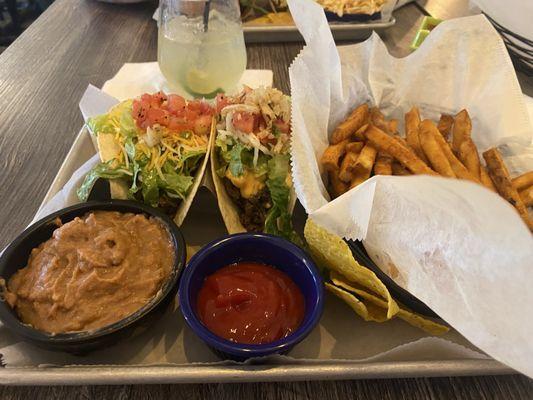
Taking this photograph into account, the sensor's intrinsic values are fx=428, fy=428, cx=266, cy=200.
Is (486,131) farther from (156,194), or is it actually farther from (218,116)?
(156,194)

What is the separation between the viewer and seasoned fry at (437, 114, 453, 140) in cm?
152

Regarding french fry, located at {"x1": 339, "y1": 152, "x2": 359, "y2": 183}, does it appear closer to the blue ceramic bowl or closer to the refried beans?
the blue ceramic bowl

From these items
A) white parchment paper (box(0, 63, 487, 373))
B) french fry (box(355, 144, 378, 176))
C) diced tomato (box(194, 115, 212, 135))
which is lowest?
white parchment paper (box(0, 63, 487, 373))

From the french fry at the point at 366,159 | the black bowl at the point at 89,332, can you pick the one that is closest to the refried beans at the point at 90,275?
the black bowl at the point at 89,332

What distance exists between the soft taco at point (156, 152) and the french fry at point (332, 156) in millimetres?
402

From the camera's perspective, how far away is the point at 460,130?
1.44 m

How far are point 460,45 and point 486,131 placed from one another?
33 cm

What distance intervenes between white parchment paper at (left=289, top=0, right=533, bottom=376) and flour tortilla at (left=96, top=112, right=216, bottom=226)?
353 mm

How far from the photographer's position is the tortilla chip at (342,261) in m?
1.08

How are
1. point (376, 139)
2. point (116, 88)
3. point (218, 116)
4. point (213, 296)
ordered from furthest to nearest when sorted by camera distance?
point (116, 88), point (218, 116), point (376, 139), point (213, 296)

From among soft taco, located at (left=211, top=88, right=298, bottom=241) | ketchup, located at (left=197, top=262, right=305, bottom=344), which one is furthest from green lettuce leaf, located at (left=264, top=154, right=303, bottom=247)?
ketchup, located at (left=197, top=262, right=305, bottom=344)

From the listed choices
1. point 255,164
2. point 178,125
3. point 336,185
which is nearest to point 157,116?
point 178,125

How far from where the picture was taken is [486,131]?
1.57m

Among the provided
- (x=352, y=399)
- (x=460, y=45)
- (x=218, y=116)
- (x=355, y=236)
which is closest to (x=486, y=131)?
(x=460, y=45)
